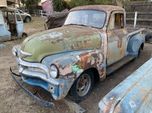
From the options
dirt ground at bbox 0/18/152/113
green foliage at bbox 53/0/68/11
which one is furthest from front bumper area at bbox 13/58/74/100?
green foliage at bbox 53/0/68/11

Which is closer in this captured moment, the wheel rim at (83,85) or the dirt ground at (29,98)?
the dirt ground at (29,98)

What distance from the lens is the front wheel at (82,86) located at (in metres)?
4.29

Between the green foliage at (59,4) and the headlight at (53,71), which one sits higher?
the green foliage at (59,4)

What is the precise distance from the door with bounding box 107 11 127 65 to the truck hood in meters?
0.52

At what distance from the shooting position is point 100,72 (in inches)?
188

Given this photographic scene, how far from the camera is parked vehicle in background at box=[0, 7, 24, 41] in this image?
36.6ft

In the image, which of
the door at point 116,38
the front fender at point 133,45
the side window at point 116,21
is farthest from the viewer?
the front fender at point 133,45

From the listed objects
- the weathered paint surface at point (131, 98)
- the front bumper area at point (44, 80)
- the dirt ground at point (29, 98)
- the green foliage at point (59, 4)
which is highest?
the green foliage at point (59, 4)

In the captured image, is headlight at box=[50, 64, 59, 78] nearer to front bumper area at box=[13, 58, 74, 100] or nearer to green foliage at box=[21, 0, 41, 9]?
front bumper area at box=[13, 58, 74, 100]

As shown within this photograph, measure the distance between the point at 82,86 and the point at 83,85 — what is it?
3 cm

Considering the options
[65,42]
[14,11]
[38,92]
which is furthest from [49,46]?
[14,11]

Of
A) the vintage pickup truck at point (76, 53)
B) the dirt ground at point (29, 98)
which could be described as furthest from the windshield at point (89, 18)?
the dirt ground at point (29, 98)

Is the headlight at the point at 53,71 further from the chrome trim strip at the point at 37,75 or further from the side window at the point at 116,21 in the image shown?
the side window at the point at 116,21

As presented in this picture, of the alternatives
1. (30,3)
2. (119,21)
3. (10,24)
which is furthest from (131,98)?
(30,3)
